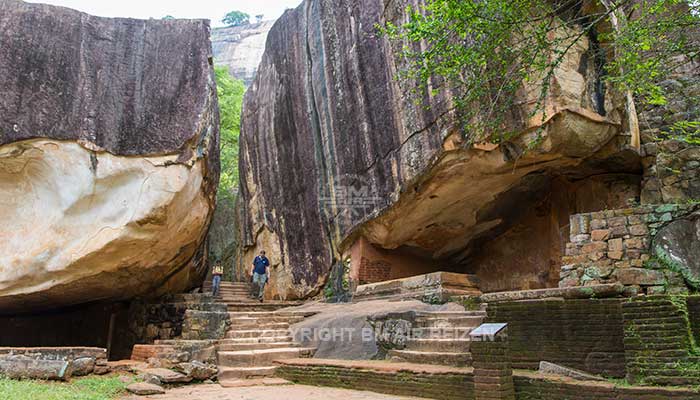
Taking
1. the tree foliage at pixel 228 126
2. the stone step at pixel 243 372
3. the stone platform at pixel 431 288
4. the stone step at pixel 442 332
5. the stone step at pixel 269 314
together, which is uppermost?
the tree foliage at pixel 228 126

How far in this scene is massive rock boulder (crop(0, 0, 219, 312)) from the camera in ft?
26.8

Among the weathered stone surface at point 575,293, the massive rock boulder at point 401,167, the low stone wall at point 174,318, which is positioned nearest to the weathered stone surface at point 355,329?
the weathered stone surface at point 575,293

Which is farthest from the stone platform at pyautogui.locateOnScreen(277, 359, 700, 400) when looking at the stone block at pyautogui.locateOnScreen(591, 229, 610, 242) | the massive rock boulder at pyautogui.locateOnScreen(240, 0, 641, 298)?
the massive rock boulder at pyautogui.locateOnScreen(240, 0, 641, 298)

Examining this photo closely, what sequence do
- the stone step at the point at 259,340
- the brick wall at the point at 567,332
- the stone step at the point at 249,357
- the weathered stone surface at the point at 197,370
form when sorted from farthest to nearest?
the stone step at the point at 259,340, the stone step at the point at 249,357, the weathered stone surface at the point at 197,370, the brick wall at the point at 567,332

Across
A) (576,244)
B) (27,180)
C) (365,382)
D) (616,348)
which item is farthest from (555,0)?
(27,180)

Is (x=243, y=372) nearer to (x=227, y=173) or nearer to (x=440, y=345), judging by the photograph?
(x=440, y=345)

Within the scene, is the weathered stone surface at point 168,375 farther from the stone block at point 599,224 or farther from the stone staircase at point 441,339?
the stone block at point 599,224

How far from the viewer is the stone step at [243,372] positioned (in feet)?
24.2

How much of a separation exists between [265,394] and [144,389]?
145 cm

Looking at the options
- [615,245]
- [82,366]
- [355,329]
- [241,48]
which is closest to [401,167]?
[355,329]

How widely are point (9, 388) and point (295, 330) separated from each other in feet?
14.5

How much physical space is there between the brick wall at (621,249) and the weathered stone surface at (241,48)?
3721cm

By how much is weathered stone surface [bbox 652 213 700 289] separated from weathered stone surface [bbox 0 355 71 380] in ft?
24.1

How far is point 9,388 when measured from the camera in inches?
207
